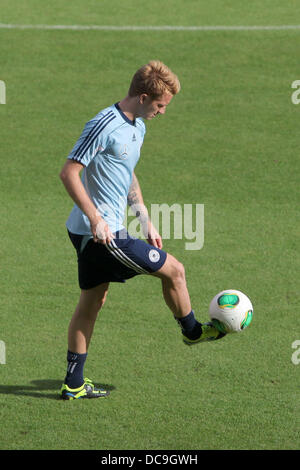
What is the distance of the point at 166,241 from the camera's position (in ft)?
31.5

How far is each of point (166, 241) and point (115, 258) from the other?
11.7 ft

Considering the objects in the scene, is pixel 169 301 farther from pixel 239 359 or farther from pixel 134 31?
pixel 134 31

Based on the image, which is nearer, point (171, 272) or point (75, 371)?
point (171, 272)

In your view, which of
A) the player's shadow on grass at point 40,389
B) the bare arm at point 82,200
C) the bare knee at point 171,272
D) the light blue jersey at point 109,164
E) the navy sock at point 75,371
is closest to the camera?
the bare arm at point 82,200

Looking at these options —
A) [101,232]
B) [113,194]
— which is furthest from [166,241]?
[101,232]

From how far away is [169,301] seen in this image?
20.9 feet

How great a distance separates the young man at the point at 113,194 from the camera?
5.85 metres

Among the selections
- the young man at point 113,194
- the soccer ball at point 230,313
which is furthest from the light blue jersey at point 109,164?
the soccer ball at point 230,313

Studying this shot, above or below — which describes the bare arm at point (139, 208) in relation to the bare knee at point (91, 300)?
above

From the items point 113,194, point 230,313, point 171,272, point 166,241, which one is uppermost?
point 166,241

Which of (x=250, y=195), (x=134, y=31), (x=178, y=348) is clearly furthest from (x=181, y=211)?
(x=134, y=31)

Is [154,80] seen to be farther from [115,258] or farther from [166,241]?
[166,241]

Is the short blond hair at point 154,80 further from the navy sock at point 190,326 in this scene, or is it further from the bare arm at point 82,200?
the navy sock at point 190,326

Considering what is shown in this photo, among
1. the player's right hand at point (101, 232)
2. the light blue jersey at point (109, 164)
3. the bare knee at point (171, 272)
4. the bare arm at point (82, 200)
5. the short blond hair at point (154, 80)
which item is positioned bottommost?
the bare knee at point (171, 272)
